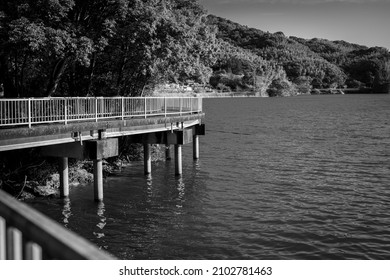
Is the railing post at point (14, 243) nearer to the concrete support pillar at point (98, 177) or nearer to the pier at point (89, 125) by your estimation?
the pier at point (89, 125)

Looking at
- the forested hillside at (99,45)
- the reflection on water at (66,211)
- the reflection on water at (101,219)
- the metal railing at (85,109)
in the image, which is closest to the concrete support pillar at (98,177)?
the reflection on water at (101,219)

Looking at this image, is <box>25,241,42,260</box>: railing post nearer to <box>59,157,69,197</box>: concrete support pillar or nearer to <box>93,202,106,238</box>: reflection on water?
<box>93,202,106,238</box>: reflection on water

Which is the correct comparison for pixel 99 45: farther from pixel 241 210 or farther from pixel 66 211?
pixel 241 210

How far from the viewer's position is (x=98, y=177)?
19641mm

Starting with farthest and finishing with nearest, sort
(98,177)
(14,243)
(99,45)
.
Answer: (99,45) < (98,177) < (14,243)

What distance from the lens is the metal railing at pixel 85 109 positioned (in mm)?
17375

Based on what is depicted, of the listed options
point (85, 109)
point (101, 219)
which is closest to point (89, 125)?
point (85, 109)

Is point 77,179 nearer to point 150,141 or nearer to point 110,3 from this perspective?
point 150,141

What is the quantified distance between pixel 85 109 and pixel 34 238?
18.5 metres

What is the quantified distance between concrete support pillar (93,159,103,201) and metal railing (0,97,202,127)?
1864 mm

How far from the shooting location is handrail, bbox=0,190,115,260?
7.59 feet

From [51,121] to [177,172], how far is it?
9860mm

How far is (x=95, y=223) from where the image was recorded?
56.4 feet

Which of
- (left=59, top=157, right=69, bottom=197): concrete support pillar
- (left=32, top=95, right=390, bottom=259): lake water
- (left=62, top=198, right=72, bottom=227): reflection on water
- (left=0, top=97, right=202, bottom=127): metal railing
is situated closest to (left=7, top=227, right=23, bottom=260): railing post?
(left=32, top=95, right=390, bottom=259): lake water
